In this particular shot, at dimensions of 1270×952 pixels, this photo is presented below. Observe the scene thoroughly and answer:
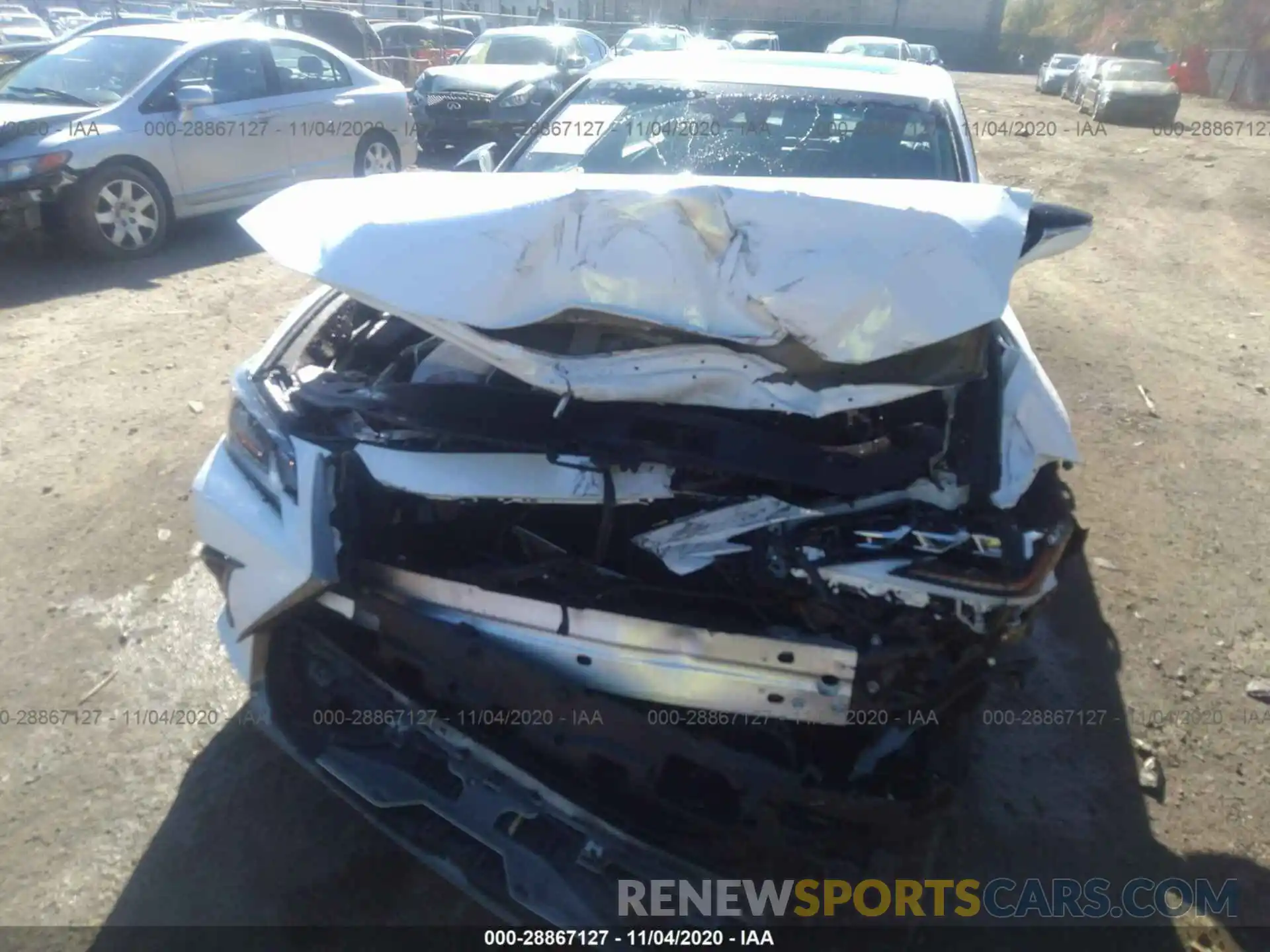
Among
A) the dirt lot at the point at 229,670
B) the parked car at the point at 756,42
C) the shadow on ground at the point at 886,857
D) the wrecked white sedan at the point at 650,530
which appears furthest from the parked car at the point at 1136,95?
the wrecked white sedan at the point at 650,530

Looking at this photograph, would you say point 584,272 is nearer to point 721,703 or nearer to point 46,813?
point 721,703

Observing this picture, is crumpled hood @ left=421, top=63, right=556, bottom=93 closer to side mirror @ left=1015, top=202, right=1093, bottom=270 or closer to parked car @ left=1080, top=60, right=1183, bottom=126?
side mirror @ left=1015, top=202, right=1093, bottom=270

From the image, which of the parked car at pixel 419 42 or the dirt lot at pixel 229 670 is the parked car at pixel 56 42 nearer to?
the dirt lot at pixel 229 670

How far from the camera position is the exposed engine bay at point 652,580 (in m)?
1.91

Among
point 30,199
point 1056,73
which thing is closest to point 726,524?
point 30,199

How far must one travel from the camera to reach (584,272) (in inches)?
82.4

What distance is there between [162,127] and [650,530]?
6681 mm

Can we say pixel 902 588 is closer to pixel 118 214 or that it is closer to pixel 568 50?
pixel 118 214

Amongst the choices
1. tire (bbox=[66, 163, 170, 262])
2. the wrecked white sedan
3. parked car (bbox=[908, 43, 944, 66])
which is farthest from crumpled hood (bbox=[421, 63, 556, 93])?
parked car (bbox=[908, 43, 944, 66])

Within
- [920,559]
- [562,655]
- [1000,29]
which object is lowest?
[1000,29]

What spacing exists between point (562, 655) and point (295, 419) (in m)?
0.91

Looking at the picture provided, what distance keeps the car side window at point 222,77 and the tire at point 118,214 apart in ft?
1.88

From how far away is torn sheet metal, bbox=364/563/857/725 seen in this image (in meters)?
1.90

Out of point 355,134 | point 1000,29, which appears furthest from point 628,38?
point 1000,29
